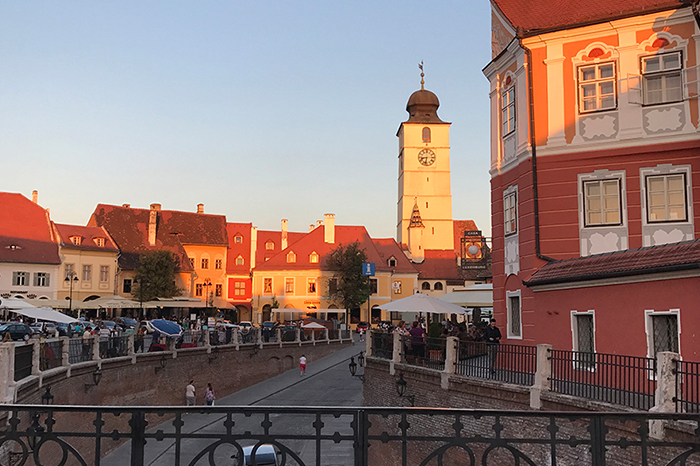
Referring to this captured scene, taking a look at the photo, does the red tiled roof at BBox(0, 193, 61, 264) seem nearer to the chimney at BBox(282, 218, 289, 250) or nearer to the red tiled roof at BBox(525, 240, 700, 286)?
the chimney at BBox(282, 218, 289, 250)

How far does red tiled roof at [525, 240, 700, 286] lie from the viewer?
14242 mm

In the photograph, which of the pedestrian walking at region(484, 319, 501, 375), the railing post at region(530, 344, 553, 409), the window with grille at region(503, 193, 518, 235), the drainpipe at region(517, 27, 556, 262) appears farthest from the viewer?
the window with grille at region(503, 193, 518, 235)

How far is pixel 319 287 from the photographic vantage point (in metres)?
76.5

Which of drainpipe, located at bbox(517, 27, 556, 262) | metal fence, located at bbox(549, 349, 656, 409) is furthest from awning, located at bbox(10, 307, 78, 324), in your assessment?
metal fence, located at bbox(549, 349, 656, 409)

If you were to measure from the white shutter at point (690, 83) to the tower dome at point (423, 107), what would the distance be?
8146 centimetres

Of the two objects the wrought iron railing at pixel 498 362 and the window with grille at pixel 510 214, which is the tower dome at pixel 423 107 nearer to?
the window with grille at pixel 510 214

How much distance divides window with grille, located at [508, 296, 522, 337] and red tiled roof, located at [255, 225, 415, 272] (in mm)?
55111

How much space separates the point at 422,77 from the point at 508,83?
83.9 meters

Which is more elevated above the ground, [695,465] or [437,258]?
[437,258]

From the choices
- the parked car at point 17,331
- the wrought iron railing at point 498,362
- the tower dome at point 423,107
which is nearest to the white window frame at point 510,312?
the wrought iron railing at point 498,362

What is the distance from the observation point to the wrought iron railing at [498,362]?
16.9 meters

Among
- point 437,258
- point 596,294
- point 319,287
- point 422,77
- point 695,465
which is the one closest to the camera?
point 695,465

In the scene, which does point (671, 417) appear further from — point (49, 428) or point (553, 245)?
point (553, 245)

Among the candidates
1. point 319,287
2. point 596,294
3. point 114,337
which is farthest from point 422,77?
point 596,294
